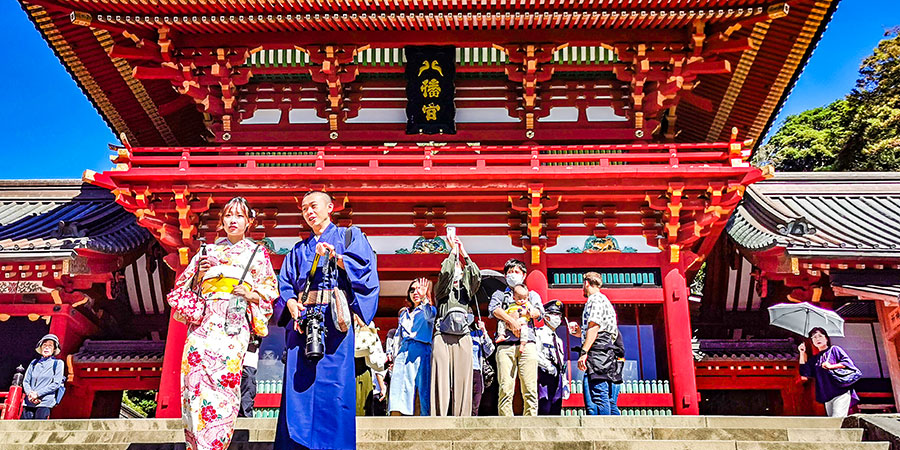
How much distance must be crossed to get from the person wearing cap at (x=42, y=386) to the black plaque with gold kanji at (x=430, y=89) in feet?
19.4

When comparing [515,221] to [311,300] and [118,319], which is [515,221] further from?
[118,319]

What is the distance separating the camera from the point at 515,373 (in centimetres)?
788

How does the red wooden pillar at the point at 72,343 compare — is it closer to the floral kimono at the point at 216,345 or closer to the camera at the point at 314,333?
the floral kimono at the point at 216,345

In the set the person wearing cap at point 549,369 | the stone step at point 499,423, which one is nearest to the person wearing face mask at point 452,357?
the stone step at point 499,423

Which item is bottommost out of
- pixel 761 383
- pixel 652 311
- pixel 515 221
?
pixel 761 383

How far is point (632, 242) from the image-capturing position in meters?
11.9

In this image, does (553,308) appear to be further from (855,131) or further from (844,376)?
(855,131)

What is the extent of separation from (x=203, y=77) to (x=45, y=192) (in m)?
5.80

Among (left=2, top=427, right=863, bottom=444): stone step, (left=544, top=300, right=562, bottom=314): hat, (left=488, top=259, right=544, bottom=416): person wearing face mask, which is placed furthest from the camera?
(left=544, top=300, right=562, bottom=314): hat

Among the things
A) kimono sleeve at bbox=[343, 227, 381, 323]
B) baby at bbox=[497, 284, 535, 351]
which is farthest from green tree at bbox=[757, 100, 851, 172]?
kimono sleeve at bbox=[343, 227, 381, 323]

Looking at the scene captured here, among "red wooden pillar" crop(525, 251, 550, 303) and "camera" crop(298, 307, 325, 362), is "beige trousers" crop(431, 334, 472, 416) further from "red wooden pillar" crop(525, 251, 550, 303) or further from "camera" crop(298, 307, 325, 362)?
"red wooden pillar" crop(525, 251, 550, 303)

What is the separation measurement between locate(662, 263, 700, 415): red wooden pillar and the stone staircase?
4.15 metres

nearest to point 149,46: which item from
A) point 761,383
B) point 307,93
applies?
point 307,93

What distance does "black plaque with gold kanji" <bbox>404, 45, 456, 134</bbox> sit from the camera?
12445 mm
